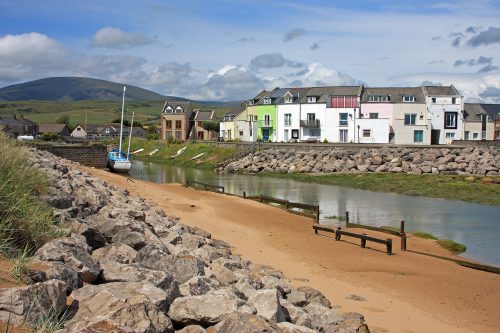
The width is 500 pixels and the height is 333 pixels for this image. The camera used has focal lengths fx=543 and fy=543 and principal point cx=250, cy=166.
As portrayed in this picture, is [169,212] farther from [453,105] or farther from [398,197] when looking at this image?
[453,105]

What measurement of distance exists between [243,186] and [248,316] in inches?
1527

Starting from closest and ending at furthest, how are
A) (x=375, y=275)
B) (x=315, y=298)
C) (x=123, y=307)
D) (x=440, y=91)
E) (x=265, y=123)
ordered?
(x=123, y=307)
(x=315, y=298)
(x=375, y=275)
(x=440, y=91)
(x=265, y=123)

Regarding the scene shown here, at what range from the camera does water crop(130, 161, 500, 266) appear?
22281mm

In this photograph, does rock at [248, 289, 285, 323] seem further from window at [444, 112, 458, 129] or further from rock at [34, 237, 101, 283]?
window at [444, 112, 458, 129]

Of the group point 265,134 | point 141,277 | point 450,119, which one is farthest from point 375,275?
point 265,134

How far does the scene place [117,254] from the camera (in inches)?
349

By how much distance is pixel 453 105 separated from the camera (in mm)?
69500

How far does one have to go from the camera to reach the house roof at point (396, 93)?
70.5 meters

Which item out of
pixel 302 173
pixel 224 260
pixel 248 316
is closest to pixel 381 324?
pixel 224 260

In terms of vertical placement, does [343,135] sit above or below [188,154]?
above

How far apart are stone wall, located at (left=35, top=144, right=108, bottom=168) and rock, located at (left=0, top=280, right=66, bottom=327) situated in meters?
45.9

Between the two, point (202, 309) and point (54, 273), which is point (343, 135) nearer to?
point (202, 309)

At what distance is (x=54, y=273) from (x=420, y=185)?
129 ft

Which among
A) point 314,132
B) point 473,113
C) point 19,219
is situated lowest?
point 19,219
